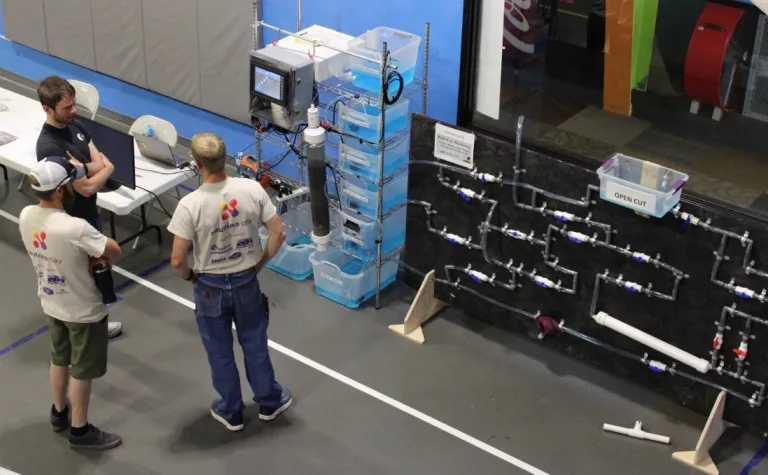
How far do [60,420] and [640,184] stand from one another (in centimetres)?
326

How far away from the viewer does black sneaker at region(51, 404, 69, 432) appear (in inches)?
191

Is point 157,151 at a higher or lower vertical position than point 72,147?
lower

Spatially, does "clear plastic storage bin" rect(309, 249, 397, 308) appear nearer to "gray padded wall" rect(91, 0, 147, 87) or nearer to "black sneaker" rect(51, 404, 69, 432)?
"black sneaker" rect(51, 404, 69, 432)

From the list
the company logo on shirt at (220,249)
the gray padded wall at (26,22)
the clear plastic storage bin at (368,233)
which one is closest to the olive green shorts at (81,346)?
the company logo on shirt at (220,249)

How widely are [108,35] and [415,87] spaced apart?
3094mm

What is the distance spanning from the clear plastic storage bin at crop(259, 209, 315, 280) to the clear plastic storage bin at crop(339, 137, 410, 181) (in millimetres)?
675

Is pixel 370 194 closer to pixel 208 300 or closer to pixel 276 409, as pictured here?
pixel 276 409

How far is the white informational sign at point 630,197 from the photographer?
4609 millimetres

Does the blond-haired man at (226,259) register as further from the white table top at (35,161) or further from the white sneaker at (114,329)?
the white table top at (35,161)

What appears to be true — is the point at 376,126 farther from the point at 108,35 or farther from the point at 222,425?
the point at 108,35

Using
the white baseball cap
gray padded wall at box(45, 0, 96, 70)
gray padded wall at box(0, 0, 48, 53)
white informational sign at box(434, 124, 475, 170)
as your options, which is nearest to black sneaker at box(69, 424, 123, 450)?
the white baseball cap

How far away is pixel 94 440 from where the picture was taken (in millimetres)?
4758

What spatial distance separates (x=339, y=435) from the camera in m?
4.94

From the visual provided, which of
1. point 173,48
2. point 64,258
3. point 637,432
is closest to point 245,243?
point 64,258
